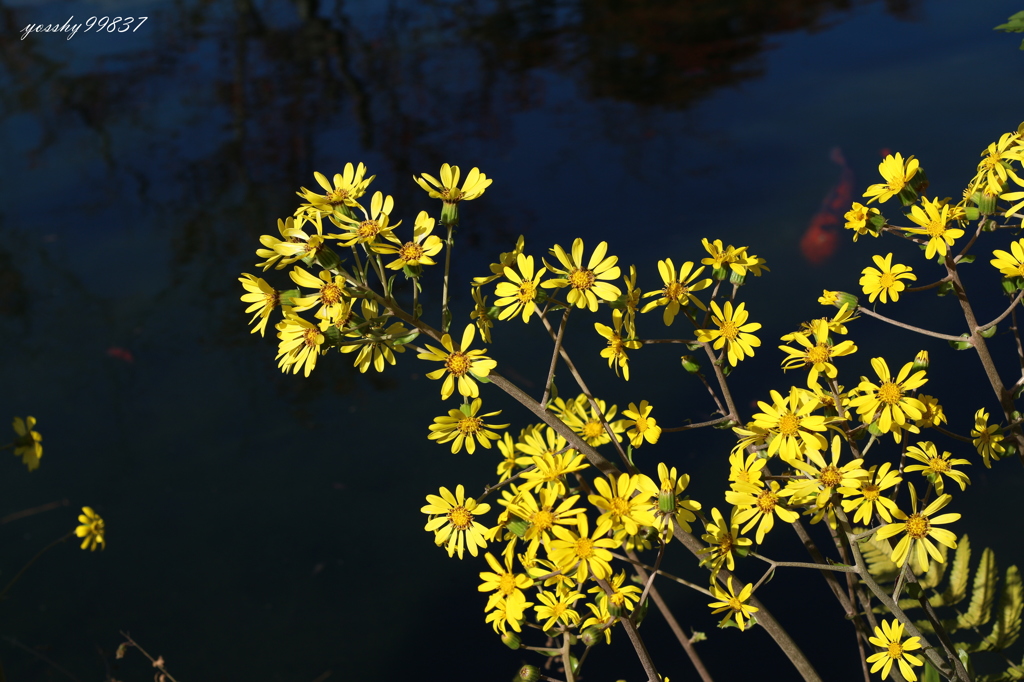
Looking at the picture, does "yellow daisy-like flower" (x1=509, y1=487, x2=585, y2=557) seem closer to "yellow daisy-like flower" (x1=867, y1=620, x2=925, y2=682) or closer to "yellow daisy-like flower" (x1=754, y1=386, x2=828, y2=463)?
"yellow daisy-like flower" (x1=754, y1=386, x2=828, y2=463)

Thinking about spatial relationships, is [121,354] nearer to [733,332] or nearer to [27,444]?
[27,444]

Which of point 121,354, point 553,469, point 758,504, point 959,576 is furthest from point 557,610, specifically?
point 121,354

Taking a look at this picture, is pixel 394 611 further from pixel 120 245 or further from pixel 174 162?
pixel 174 162

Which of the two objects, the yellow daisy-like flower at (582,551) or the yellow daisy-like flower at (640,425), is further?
the yellow daisy-like flower at (640,425)

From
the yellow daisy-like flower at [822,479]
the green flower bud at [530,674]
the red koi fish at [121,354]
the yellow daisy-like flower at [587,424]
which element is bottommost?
the red koi fish at [121,354]

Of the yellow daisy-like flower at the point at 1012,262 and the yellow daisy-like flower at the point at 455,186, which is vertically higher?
the yellow daisy-like flower at the point at 455,186

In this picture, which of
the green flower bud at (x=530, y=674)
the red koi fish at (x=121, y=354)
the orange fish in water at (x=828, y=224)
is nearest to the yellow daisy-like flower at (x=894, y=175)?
the green flower bud at (x=530, y=674)

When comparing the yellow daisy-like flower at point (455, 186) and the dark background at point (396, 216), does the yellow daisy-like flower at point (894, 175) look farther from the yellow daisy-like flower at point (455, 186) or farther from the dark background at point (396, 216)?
the dark background at point (396, 216)

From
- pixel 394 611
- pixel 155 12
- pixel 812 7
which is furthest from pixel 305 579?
pixel 155 12
